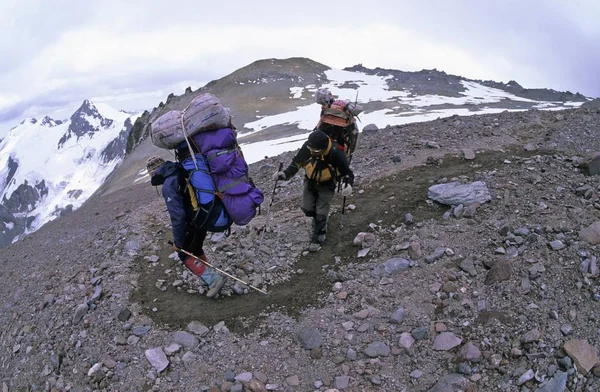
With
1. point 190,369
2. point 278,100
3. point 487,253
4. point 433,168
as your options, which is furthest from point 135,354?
point 278,100

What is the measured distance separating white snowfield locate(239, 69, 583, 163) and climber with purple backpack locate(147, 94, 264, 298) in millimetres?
13303

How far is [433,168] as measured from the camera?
9.72m

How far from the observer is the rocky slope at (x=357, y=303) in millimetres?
4703

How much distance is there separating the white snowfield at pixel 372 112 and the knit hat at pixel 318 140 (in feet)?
40.3

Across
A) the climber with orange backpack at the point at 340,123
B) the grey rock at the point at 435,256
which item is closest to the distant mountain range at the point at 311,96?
the climber with orange backpack at the point at 340,123

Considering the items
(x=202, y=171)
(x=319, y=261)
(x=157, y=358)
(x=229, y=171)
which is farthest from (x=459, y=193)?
(x=157, y=358)

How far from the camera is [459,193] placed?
7668 mm

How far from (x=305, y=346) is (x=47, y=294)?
5.12 meters

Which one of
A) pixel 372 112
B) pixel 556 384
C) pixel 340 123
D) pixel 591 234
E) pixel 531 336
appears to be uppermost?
pixel 340 123

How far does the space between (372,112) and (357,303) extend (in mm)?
28039

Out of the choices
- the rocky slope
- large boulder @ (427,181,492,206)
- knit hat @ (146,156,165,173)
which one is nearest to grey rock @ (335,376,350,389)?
the rocky slope

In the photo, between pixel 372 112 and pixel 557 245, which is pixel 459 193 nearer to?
pixel 557 245

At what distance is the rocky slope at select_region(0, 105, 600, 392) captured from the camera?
4703mm

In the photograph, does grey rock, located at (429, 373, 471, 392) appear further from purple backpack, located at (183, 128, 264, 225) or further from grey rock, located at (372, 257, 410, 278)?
purple backpack, located at (183, 128, 264, 225)
